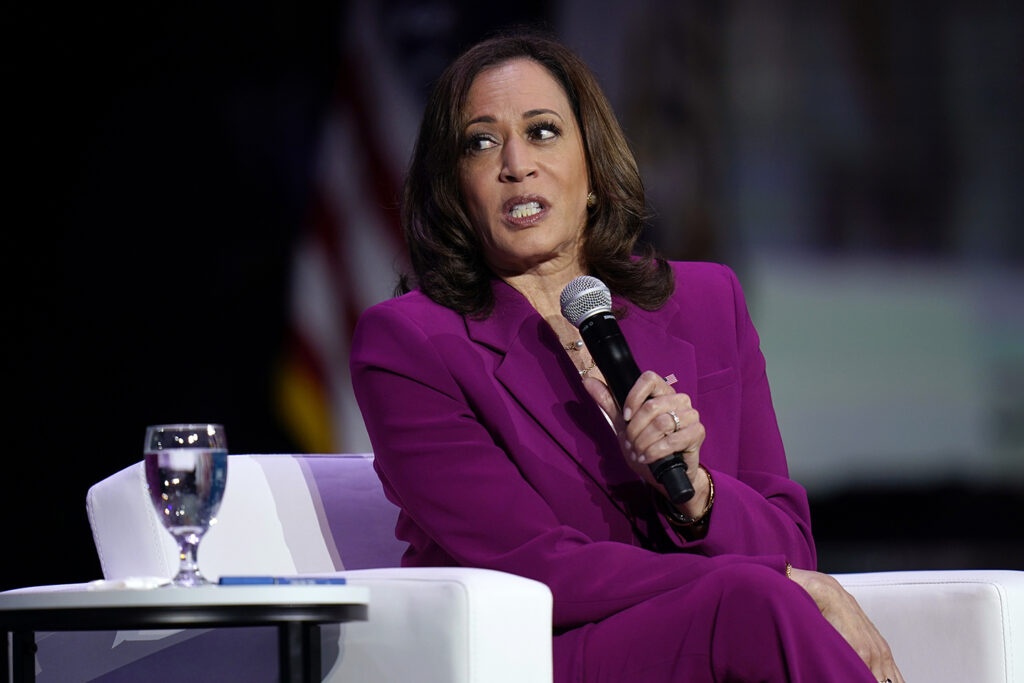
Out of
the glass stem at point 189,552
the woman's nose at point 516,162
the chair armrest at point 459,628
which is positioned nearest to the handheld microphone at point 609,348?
the chair armrest at point 459,628

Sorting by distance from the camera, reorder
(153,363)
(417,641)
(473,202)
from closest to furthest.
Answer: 1. (417,641)
2. (473,202)
3. (153,363)

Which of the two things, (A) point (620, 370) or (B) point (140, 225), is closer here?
(A) point (620, 370)

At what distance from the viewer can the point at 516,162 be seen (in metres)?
2.07

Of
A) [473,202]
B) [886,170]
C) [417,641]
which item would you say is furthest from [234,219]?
[417,641]

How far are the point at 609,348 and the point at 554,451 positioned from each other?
1.00 ft

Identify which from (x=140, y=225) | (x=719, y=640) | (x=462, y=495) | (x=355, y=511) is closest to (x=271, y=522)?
(x=355, y=511)

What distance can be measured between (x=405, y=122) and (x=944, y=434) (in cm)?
211

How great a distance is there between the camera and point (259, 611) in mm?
1407

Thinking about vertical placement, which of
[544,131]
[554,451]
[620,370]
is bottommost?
[554,451]

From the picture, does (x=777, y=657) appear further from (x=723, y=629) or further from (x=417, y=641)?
(x=417, y=641)

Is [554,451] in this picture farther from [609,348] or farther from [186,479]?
[186,479]

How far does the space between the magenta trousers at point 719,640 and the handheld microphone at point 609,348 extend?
0.13 meters

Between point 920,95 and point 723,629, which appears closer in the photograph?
point 723,629

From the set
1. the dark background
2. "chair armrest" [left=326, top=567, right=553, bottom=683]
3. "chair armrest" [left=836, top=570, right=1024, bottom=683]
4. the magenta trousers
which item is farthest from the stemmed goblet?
the dark background
